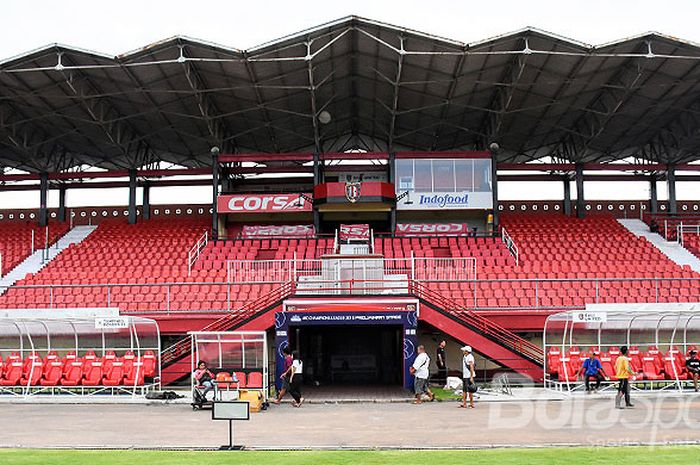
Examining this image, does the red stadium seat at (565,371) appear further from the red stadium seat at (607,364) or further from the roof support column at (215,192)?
the roof support column at (215,192)

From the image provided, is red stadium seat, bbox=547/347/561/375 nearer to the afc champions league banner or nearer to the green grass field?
the afc champions league banner

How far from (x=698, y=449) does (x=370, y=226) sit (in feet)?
106

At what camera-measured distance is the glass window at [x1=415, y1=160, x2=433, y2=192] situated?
4247 cm

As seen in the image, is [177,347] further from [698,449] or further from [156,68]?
[698,449]

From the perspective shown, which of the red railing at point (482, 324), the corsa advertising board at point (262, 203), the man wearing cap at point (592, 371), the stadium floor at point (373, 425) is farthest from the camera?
the corsa advertising board at point (262, 203)

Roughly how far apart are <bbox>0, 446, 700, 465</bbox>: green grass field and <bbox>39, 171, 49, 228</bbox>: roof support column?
3450cm

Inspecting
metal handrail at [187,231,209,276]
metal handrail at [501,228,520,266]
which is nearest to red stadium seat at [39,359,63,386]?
metal handrail at [187,231,209,276]

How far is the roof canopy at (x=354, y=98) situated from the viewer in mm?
33344

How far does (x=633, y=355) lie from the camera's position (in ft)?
85.6

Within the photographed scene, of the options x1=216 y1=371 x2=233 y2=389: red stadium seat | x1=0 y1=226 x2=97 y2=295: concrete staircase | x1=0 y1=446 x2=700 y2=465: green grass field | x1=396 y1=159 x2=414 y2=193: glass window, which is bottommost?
x1=0 y1=446 x2=700 y2=465: green grass field

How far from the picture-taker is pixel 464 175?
139ft

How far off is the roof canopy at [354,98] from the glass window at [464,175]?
5.80 feet

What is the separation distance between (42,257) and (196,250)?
7590 millimetres

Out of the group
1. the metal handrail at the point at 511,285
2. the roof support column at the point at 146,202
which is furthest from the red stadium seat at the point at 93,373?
the roof support column at the point at 146,202
